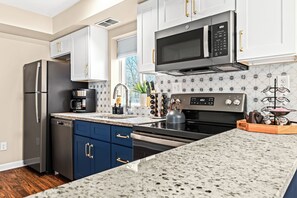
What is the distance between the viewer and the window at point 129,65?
3.05 meters

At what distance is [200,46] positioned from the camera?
1.79m

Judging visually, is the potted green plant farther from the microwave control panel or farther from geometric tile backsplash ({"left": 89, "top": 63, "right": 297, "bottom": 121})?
the microwave control panel

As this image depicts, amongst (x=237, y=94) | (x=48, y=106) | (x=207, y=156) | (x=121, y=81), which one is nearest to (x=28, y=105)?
(x=48, y=106)

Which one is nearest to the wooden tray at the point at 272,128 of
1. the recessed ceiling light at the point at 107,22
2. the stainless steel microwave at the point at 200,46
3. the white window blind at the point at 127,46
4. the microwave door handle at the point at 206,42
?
the stainless steel microwave at the point at 200,46

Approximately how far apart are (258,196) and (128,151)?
63.9 inches

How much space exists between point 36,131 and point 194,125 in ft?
7.94

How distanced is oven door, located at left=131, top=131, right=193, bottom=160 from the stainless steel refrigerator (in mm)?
1808

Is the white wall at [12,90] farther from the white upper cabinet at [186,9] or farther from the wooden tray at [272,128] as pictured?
the wooden tray at [272,128]

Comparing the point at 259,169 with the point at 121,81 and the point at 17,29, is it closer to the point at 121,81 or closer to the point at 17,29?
the point at 121,81

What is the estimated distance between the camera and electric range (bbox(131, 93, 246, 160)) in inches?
62.8

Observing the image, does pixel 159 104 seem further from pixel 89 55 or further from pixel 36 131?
pixel 36 131

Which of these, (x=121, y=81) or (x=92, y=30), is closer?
(x=92, y=30)

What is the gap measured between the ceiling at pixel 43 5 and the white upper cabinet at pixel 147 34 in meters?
1.18

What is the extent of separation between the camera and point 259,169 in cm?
62
